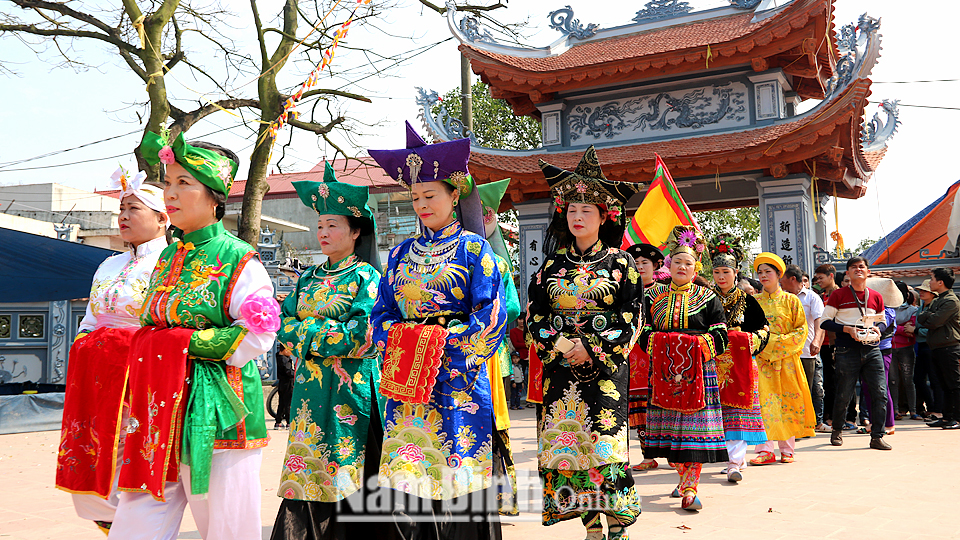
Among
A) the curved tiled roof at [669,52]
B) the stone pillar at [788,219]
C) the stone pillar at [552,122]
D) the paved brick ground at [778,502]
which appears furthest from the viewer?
the stone pillar at [552,122]

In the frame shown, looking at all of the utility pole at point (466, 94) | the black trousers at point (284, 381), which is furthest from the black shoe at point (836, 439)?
the utility pole at point (466, 94)

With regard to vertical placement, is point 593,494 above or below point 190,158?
below

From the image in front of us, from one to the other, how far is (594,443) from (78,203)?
33296mm

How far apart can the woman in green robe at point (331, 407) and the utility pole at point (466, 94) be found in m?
10.8

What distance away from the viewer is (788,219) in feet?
38.5

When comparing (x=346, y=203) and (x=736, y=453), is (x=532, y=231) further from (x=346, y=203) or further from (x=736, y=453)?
(x=346, y=203)

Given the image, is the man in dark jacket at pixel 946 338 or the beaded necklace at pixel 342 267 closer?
the beaded necklace at pixel 342 267

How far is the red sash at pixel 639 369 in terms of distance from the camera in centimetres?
563

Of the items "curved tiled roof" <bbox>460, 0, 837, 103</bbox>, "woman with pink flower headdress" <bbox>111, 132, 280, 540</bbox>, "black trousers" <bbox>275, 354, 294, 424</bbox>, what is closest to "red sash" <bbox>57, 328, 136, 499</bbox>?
"woman with pink flower headdress" <bbox>111, 132, 280, 540</bbox>

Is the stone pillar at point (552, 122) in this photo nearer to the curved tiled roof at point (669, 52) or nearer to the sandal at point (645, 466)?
the curved tiled roof at point (669, 52)

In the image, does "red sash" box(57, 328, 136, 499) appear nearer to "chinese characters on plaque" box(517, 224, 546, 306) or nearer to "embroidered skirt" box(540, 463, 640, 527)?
"embroidered skirt" box(540, 463, 640, 527)

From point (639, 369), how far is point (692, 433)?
3.21ft

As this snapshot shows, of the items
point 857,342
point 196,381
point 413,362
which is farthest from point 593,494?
point 857,342

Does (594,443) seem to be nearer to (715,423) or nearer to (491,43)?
(715,423)
